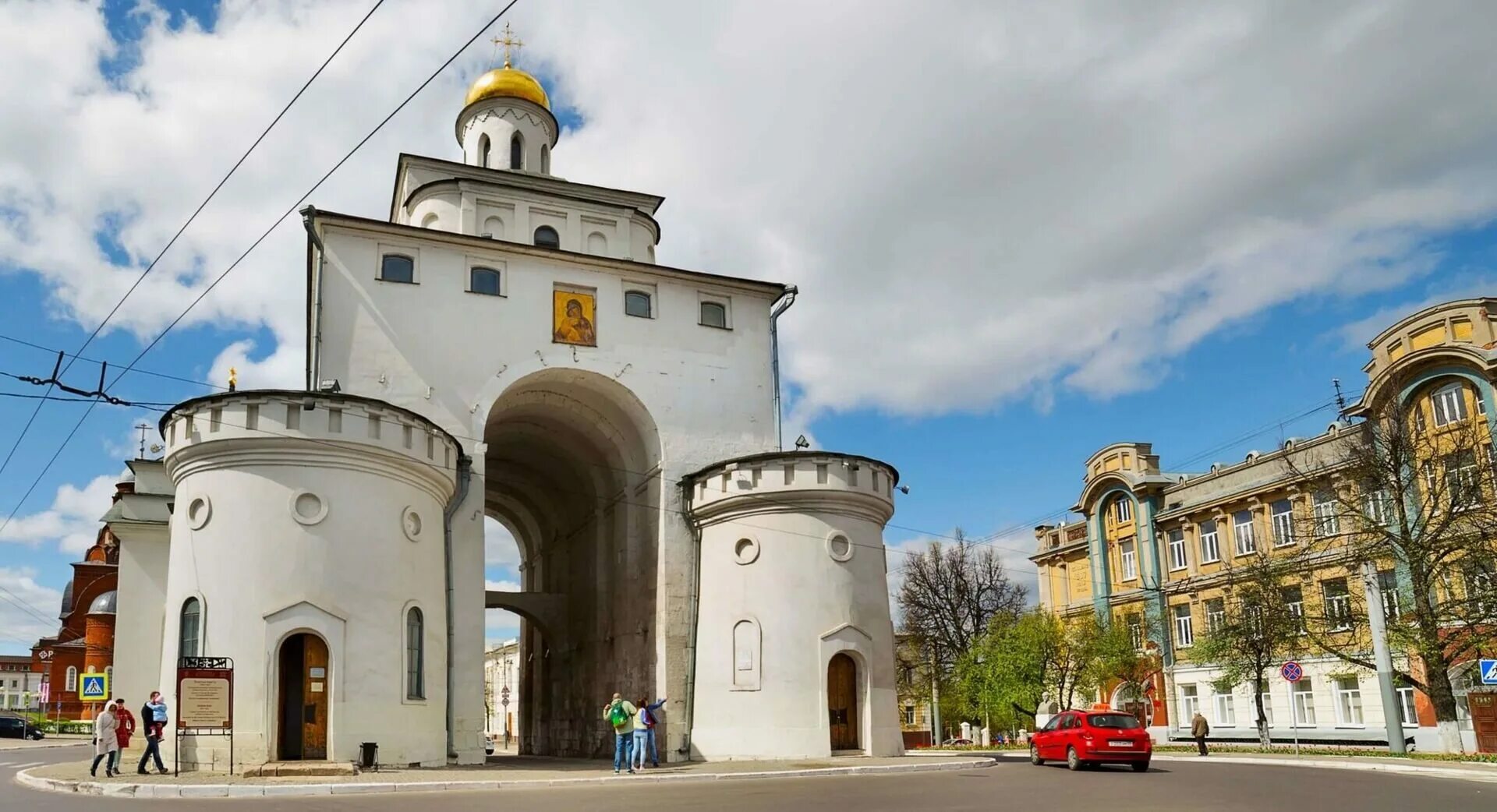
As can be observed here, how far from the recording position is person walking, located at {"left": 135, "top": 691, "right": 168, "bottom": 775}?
18.7 meters

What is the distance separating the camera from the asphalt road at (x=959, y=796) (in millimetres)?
13133

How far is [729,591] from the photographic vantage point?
2625 cm

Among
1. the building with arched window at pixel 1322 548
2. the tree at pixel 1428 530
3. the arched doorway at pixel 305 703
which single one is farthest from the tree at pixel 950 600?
the arched doorway at pixel 305 703

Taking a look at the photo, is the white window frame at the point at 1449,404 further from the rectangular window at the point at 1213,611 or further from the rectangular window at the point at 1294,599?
the rectangular window at the point at 1213,611

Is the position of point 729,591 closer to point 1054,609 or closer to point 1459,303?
point 1459,303

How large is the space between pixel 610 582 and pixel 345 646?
38.9 ft

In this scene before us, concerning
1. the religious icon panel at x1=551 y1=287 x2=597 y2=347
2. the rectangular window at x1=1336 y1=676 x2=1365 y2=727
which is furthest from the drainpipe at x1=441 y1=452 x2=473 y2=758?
the rectangular window at x1=1336 y1=676 x2=1365 y2=727

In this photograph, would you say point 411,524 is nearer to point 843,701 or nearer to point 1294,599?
point 843,701

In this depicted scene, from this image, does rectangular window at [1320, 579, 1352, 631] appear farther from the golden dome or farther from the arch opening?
the golden dome

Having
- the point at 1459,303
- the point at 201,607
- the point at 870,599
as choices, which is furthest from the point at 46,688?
the point at 1459,303

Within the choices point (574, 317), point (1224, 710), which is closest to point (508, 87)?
point (574, 317)

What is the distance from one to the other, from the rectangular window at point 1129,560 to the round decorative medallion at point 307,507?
37.8 m

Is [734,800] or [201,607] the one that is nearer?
[734,800]

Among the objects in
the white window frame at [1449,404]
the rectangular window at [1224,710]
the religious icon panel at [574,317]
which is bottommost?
the rectangular window at [1224,710]
